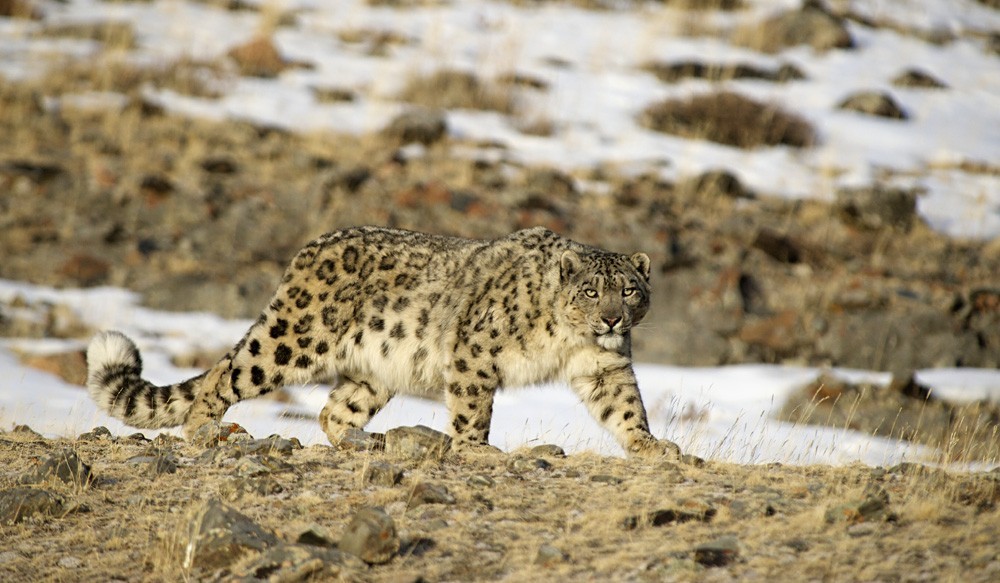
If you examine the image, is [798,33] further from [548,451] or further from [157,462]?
[157,462]

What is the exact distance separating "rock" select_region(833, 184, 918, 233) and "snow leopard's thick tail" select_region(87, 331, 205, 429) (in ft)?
50.6

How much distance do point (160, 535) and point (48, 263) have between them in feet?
40.4

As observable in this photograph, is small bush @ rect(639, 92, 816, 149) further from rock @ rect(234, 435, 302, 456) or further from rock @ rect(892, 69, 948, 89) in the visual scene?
rock @ rect(234, 435, 302, 456)

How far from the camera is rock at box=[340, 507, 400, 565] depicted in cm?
530

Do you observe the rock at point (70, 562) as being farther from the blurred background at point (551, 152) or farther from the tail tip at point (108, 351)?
the blurred background at point (551, 152)

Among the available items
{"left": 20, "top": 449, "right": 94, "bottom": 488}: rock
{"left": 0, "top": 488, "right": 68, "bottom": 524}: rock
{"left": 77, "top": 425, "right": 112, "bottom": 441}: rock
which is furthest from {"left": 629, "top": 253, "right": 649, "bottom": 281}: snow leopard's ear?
{"left": 0, "top": 488, "right": 68, "bottom": 524}: rock

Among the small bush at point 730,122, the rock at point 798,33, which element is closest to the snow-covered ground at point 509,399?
the small bush at point 730,122

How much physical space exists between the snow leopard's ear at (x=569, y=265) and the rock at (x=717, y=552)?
11.2 feet

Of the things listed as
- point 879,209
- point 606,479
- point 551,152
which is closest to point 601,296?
point 606,479

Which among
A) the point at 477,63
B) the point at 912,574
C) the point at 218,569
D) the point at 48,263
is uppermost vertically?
the point at 477,63

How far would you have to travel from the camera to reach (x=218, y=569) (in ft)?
17.4

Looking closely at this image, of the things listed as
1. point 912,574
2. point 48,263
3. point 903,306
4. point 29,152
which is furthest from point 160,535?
point 29,152

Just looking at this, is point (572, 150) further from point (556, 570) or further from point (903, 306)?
point (556, 570)

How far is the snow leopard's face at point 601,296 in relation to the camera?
8156 mm
